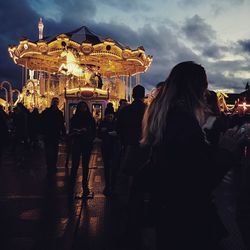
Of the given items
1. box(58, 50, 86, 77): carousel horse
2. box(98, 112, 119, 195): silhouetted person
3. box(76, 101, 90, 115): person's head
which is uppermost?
box(58, 50, 86, 77): carousel horse

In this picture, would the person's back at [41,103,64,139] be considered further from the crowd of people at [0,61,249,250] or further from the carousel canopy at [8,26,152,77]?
the carousel canopy at [8,26,152,77]

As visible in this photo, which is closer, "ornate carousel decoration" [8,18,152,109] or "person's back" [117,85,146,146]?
"person's back" [117,85,146,146]

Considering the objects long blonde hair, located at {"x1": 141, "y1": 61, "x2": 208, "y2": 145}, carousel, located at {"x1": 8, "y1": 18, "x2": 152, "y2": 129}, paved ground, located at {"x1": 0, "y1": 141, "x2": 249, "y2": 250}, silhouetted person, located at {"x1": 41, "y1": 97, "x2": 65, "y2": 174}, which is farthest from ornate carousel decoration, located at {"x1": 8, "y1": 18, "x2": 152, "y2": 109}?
long blonde hair, located at {"x1": 141, "y1": 61, "x2": 208, "y2": 145}

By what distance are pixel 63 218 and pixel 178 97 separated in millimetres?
3538

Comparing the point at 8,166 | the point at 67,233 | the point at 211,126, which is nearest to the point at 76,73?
the point at 8,166

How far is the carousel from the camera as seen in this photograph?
78.3 feet

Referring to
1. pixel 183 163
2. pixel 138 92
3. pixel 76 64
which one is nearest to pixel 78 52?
pixel 76 64

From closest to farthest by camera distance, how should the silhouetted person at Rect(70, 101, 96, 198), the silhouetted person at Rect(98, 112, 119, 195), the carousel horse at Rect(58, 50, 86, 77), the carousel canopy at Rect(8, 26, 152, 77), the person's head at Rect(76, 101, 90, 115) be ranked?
the silhouetted person at Rect(70, 101, 96, 198)
the silhouetted person at Rect(98, 112, 119, 195)
the person's head at Rect(76, 101, 90, 115)
the carousel horse at Rect(58, 50, 86, 77)
the carousel canopy at Rect(8, 26, 152, 77)

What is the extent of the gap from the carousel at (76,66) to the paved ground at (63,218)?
15.8 m

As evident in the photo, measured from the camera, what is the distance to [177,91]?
7.80ft

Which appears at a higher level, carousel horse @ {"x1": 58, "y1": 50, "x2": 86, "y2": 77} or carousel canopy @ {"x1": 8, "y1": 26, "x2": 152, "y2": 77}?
carousel canopy @ {"x1": 8, "y1": 26, "x2": 152, "y2": 77}

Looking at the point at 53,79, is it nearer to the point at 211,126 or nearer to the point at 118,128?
the point at 118,128

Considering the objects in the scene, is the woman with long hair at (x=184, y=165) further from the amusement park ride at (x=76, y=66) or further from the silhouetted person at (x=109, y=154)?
the amusement park ride at (x=76, y=66)

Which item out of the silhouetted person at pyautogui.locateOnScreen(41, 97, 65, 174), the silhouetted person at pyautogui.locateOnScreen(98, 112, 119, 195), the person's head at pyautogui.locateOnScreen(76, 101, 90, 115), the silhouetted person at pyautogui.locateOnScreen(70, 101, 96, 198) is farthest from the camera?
the silhouetted person at pyautogui.locateOnScreen(41, 97, 65, 174)
